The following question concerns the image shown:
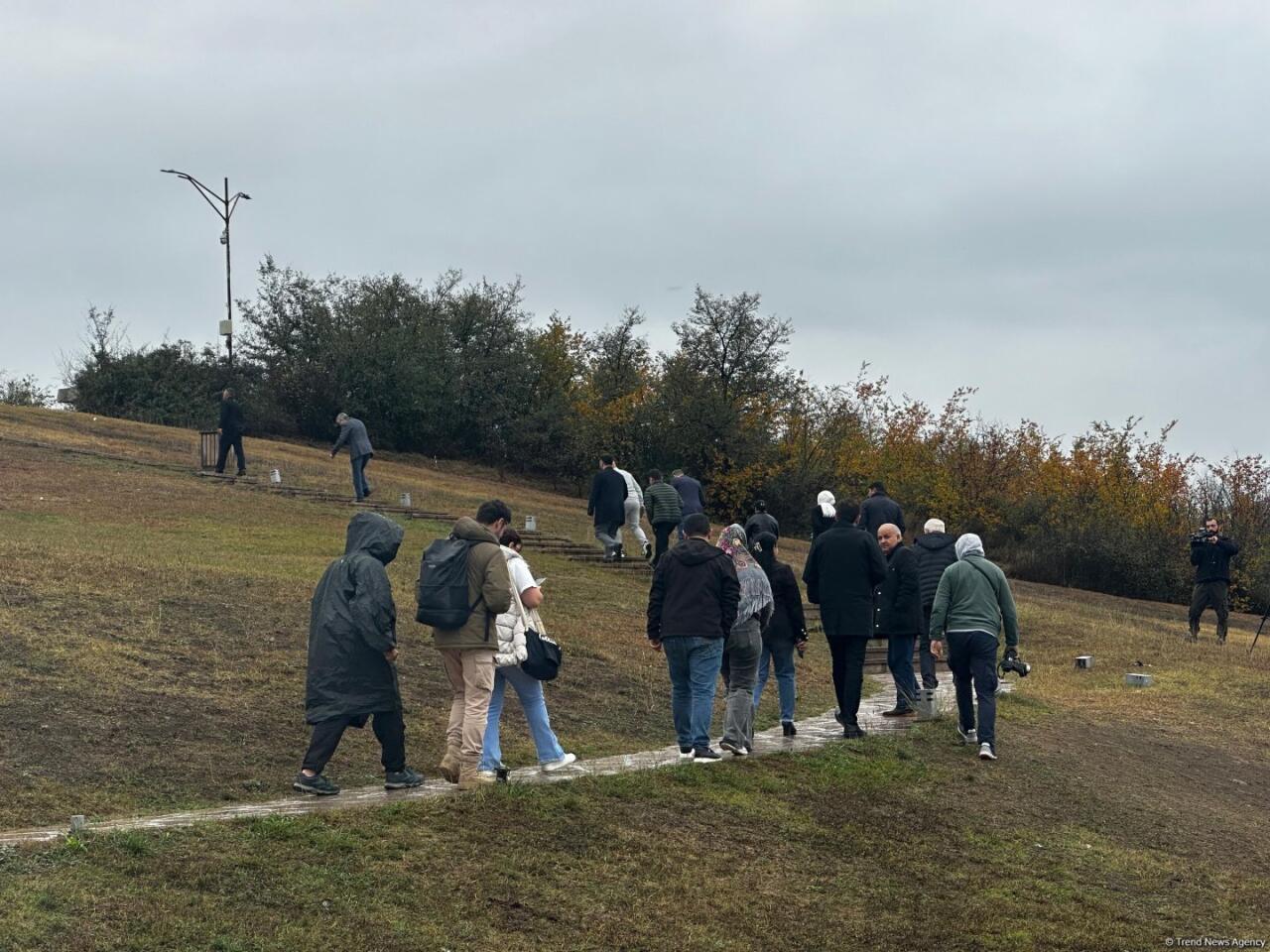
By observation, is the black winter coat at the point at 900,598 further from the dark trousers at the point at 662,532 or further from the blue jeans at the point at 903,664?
the dark trousers at the point at 662,532

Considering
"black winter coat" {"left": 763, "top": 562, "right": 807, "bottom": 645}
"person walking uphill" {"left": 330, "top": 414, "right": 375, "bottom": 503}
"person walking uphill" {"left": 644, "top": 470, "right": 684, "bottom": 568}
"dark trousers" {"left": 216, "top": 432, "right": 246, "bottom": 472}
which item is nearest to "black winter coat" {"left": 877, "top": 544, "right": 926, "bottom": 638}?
"black winter coat" {"left": 763, "top": 562, "right": 807, "bottom": 645}

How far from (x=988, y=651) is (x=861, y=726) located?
6.25 feet

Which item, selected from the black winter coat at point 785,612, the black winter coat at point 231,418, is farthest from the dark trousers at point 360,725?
the black winter coat at point 231,418

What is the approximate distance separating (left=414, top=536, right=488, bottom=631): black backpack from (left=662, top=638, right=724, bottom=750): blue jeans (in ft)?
6.95

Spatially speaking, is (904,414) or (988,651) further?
(904,414)

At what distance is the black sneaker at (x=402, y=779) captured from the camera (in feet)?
32.1

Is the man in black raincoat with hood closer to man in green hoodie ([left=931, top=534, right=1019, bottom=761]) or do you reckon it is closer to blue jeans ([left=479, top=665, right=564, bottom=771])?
blue jeans ([left=479, top=665, right=564, bottom=771])

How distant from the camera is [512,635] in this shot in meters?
9.98

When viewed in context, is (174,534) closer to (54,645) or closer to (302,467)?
(54,645)

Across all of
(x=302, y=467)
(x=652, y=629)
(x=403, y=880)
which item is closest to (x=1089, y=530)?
(x=302, y=467)

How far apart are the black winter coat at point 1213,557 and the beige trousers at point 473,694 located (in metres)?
16.6

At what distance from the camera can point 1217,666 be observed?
71.4 feet

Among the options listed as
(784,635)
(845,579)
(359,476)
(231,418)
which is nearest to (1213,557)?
(845,579)

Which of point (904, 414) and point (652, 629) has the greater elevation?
point (904, 414)
